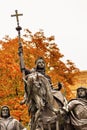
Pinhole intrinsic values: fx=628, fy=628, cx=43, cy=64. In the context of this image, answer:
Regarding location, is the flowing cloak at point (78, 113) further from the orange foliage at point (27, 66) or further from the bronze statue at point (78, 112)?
the orange foliage at point (27, 66)

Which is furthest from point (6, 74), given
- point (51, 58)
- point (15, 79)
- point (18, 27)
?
point (18, 27)

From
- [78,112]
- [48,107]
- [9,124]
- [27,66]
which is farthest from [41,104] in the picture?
[27,66]

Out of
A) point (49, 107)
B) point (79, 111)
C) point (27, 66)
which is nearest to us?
point (79, 111)

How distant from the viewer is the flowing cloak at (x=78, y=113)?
17719mm

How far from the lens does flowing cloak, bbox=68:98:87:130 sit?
17719mm

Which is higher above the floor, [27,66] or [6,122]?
[27,66]

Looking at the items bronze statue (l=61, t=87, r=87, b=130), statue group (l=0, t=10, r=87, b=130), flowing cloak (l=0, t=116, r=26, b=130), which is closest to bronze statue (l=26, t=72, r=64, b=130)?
statue group (l=0, t=10, r=87, b=130)

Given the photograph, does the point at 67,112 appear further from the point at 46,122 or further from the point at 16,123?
the point at 16,123

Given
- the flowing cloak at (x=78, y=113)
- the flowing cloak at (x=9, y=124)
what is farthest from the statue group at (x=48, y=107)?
the flowing cloak at (x=9, y=124)

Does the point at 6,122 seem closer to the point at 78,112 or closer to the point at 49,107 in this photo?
the point at 49,107

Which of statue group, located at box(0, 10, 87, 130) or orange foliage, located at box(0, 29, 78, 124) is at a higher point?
orange foliage, located at box(0, 29, 78, 124)

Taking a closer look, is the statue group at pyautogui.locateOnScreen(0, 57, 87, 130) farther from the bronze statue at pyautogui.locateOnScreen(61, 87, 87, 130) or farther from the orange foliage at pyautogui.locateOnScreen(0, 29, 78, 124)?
the orange foliage at pyautogui.locateOnScreen(0, 29, 78, 124)

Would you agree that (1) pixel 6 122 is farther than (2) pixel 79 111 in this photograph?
Yes

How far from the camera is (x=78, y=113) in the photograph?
704 inches
